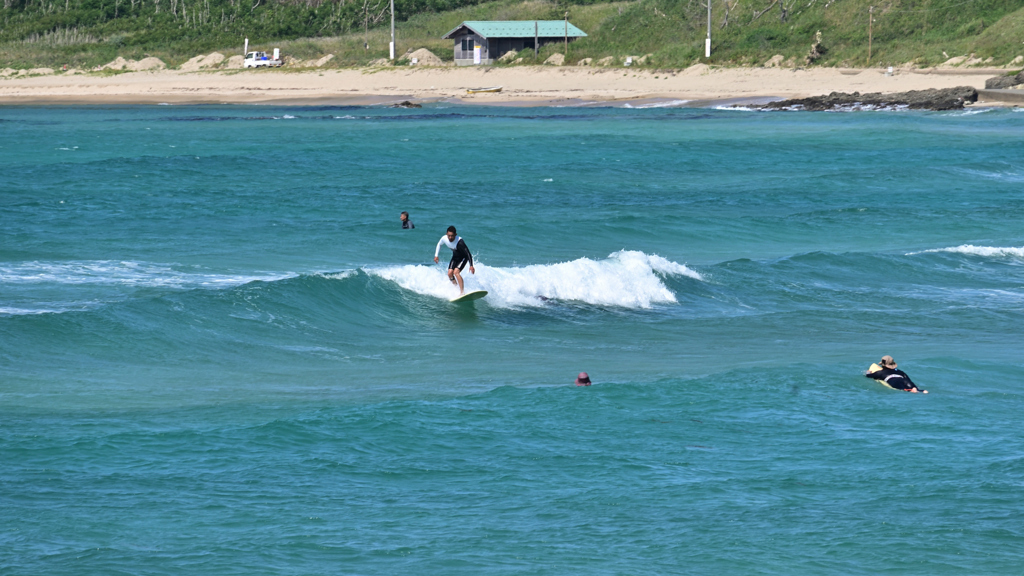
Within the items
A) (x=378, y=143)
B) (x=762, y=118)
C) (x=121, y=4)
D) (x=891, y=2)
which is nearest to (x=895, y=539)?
(x=378, y=143)

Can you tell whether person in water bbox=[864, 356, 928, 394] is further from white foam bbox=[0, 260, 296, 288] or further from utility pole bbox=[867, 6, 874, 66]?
utility pole bbox=[867, 6, 874, 66]

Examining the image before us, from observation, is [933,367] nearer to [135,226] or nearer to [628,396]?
[628,396]

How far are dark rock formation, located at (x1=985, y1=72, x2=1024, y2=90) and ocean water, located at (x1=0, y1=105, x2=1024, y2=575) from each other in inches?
1087

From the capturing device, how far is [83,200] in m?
33.8

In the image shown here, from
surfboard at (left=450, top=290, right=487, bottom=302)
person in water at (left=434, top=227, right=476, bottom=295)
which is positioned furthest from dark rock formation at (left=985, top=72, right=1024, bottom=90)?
person in water at (left=434, top=227, right=476, bottom=295)

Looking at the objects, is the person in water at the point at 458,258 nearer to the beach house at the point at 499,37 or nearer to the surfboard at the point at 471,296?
the surfboard at the point at 471,296

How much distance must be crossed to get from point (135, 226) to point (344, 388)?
52.2ft

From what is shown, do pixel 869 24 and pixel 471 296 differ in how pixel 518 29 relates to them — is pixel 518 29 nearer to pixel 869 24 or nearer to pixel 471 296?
pixel 869 24

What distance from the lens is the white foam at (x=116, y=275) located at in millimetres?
21953

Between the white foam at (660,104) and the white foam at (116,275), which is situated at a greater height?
the white foam at (660,104)

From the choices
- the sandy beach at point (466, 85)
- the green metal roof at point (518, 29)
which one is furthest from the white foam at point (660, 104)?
the green metal roof at point (518, 29)

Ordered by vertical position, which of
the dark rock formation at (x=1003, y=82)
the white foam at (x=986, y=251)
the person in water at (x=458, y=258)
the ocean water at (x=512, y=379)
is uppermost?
the dark rock formation at (x=1003, y=82)

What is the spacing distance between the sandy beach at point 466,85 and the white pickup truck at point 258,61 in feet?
5.58

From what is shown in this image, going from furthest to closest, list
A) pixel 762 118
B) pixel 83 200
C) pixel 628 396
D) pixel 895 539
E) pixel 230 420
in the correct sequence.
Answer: pixel 762 118 < pixel 83 200 < pixel 628 396 < pixel 230 420 < pixel 895 539
